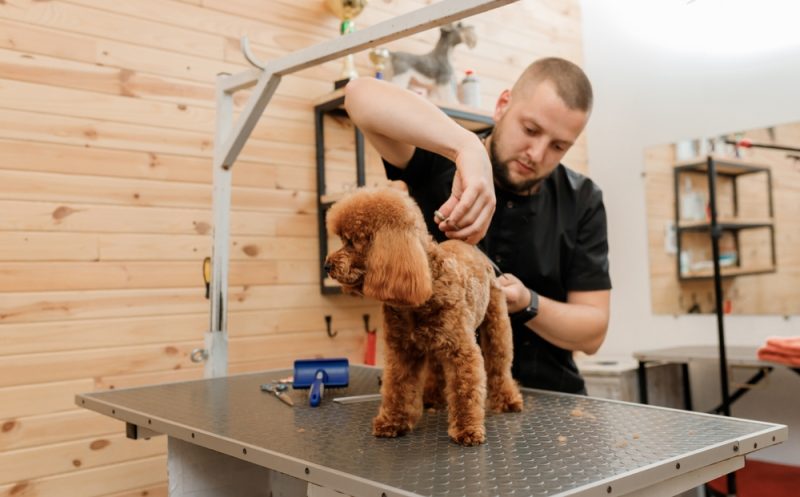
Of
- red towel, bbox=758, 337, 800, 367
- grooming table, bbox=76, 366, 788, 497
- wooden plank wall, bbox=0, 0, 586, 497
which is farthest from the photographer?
red towel, bbox=758, 337, 800, 367

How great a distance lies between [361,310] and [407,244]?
5.86ft

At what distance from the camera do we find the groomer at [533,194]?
1.22 meters

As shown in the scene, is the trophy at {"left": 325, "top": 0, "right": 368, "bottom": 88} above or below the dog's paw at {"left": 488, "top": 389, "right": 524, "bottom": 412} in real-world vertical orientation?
above

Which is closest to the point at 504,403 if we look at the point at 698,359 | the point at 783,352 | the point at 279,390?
the point at 279,390

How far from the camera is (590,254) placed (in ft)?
5.26

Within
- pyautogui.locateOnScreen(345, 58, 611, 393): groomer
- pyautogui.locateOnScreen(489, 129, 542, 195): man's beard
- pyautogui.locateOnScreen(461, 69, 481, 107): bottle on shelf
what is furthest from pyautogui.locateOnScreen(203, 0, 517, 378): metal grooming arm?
pyautogui.locateOnScreen(461, 69, 481, 107): bottle on shelf

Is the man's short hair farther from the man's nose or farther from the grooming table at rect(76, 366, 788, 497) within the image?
the grooming table at rect(76, 366, 788, 497)

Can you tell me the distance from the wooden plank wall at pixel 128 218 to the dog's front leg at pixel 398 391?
1318 millimetres

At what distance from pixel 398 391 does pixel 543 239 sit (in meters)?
0.71

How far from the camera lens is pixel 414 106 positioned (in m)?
1.17

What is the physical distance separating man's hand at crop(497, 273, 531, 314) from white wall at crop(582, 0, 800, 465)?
2096mm

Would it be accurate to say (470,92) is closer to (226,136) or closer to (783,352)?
(226,136)

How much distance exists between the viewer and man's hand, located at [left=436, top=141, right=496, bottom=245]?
3.25 feet

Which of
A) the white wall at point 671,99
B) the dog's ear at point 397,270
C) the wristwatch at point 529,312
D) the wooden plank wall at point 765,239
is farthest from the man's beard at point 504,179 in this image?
the white wall at point 671,99
